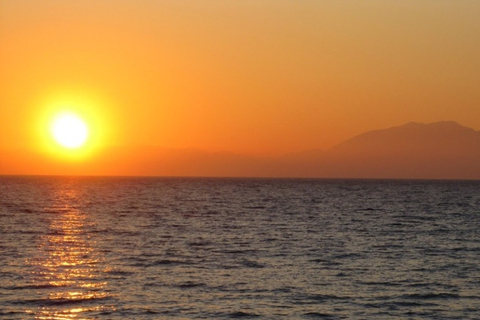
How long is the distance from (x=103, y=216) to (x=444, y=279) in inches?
1971

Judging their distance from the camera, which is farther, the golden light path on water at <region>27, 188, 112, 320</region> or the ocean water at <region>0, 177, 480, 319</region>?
the ocean water at <region>0, 177, 480, 319</region>

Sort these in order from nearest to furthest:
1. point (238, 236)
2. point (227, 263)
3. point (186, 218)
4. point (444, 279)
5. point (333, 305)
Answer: point (333, 305) < point (444, 279) < point (227, 263) < point (238, 236) < point (186, 218)

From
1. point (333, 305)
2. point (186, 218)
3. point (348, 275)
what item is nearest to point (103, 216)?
point (186, 218)

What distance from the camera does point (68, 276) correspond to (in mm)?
37031

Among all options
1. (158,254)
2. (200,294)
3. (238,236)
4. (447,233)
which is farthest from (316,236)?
(200,294)

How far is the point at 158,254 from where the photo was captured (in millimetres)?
45562

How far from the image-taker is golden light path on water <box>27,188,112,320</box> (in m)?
29.7

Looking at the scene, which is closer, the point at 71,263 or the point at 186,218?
the point at 71,263

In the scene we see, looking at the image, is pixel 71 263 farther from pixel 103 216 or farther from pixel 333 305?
pixel 103 216

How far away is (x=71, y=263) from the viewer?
137 ft

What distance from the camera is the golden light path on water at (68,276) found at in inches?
1168

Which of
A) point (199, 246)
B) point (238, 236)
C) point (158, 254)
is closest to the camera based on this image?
point (158, 254)

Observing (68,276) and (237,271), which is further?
(237,271)

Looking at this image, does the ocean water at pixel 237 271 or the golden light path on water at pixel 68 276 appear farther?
the ocean water at pixel 237 271
